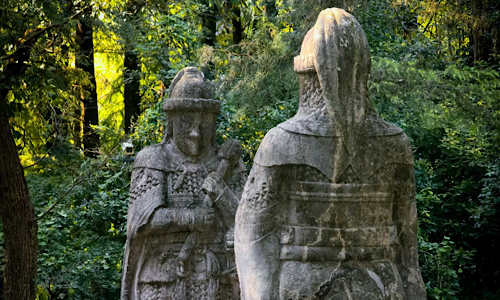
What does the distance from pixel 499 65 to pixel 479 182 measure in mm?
3249

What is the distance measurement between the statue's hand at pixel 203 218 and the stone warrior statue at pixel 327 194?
9.79ft

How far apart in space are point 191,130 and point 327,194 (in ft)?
11.1

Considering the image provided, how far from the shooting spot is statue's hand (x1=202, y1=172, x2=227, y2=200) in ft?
21.4

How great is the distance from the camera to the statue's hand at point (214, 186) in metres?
6.52

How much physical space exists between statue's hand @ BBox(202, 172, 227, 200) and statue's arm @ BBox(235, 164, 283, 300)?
9.97ft

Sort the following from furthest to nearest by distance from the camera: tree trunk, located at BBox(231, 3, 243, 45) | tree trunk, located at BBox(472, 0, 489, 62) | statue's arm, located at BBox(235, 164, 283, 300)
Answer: tree trunk, located at BBox(231, 3, 243, 45), tree trunk, located at BBox(472, 0, 489, 62), statue's arm, located at BBox(235, 164, 283, 300)

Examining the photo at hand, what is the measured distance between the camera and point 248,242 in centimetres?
345

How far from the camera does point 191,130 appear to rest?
6.65 metres

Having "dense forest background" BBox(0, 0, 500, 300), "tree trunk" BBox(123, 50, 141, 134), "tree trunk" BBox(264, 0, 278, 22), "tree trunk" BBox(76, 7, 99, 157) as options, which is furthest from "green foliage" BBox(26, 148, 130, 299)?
"tree trunk" BBox(264, 0, 278, 22)

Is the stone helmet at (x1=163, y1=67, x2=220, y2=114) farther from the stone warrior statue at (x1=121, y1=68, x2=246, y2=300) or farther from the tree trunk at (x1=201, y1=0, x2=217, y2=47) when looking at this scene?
the tree trunk at (x1=201, y1=0, x2=217, y2=47)

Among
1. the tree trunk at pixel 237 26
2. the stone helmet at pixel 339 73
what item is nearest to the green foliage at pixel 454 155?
the tree trunk at pixel 237 26

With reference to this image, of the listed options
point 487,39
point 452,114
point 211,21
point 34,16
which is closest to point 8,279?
point 34,16

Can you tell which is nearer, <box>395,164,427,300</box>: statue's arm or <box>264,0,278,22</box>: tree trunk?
<box>395,164,427,300</box>: statue's arm

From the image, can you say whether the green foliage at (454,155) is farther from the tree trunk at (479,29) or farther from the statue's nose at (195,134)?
the statue's nose at (195,134)
